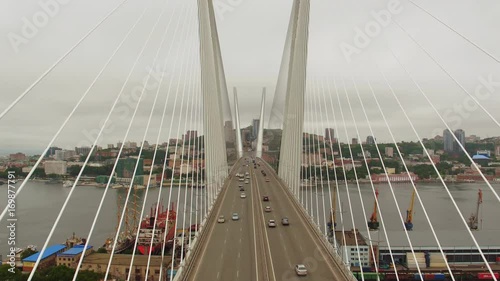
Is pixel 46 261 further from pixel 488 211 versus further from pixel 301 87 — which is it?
pixel 488 211

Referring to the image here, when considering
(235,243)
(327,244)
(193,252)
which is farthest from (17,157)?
(327,244)

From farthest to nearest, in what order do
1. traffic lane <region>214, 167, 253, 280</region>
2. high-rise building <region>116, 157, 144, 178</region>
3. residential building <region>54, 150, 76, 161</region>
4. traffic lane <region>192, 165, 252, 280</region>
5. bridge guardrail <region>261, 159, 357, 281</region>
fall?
high-rise building <region>116, 157, 144, 178</region>, traffic lane <region>214, 167, 253, 280</region>, traffic lane <region>192, 165, 252, 280</region>, bridge guardrail <region>261, 159, 357, 281</region>, residential building <region>54, 150, 76, 161</region>

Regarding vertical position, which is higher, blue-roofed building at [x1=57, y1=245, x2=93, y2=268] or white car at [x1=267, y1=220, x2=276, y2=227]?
white car at [x1=267, y1=220, x2=276, y2=227]

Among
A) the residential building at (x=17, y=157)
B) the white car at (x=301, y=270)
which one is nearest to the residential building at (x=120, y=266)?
the white car at (x=301, y=270)

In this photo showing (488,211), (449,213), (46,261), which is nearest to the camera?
(46,261)

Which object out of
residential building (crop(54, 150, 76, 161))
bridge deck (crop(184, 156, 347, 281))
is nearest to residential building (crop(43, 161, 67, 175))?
residential building (crop(54, 150, 76, 161))

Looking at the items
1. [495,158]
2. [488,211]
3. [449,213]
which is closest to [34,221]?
[495,158]

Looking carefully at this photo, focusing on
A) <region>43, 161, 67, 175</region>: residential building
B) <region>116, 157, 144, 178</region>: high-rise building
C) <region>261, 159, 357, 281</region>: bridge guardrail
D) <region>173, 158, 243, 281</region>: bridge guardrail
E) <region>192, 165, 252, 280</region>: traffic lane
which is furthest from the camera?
<region>116, 157, 144, 178</region>: high-rise building

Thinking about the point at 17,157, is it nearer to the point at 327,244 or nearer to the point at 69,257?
the point at 327,244

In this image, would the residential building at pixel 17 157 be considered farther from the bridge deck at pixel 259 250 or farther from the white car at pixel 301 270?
the white car at pixel 301 270

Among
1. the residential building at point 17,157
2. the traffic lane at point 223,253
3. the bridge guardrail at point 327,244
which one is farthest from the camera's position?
the traffic lane at point 223,253

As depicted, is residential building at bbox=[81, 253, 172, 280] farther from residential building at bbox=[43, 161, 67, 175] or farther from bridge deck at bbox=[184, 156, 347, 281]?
residential building at bbox=[43, 161, 67, 175]
